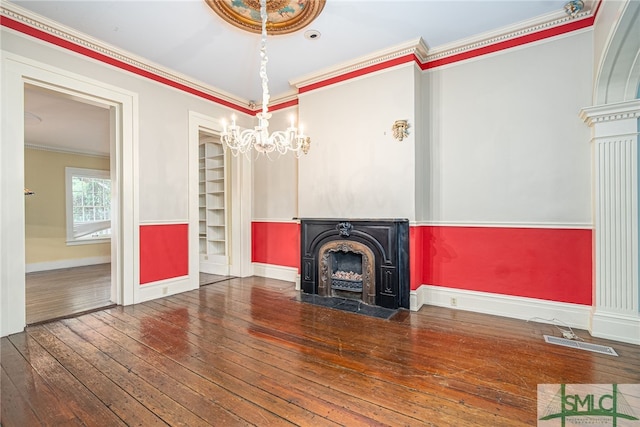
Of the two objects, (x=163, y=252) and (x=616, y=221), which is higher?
(x=616, y=221)

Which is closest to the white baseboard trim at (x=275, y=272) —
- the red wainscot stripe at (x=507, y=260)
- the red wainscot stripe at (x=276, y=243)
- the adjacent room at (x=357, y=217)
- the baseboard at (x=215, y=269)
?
the red wainscot stripe at (x=276, y=243)

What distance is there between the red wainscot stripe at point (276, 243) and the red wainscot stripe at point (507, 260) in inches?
81.1

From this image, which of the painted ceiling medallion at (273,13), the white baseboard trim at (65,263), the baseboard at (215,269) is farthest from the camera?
the white baseboard trim at (65,263)

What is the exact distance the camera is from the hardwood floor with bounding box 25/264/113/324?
11.1 feet

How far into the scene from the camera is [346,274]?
152 inches

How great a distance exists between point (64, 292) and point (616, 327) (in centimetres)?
677

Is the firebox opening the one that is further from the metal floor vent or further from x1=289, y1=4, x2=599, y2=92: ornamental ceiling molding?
x1=289, y1=4, x2=599, y2=92: ornamental ceiling molding

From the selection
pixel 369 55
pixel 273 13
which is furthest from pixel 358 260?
pixel 273 13

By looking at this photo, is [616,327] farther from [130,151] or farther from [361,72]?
[130,151]

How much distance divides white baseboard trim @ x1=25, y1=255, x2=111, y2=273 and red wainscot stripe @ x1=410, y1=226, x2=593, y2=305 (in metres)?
7.82

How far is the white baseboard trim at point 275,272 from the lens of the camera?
4797mm

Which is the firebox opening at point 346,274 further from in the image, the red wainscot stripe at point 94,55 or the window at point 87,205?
the window at point 87,205

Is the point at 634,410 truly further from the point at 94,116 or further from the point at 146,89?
the point at 94,116

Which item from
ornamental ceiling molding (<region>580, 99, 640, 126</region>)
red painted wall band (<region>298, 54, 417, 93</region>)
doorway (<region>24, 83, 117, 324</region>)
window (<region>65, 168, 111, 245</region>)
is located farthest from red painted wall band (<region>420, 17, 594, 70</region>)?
window (<region>65, 168, 111, 245</region>)
